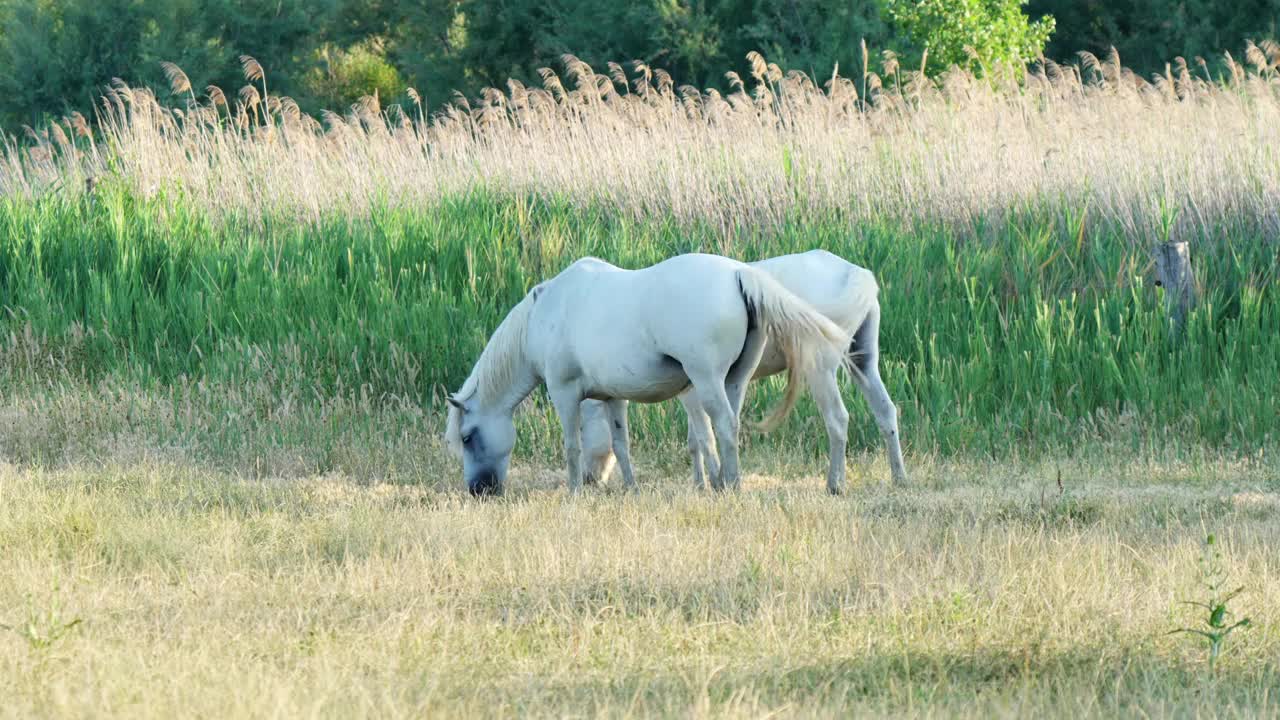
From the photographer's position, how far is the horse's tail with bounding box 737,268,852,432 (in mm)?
6418

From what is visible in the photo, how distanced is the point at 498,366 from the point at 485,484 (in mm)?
607

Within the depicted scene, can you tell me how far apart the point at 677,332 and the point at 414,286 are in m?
4.14

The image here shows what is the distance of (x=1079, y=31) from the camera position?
94.1 ft

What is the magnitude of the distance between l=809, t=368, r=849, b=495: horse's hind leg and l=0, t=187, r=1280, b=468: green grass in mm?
1306

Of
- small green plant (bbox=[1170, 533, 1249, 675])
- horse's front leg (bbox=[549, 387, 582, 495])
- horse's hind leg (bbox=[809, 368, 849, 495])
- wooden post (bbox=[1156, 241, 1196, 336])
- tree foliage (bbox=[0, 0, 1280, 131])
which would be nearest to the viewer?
small green plant (bbox=[1170, 533, 1249, 675])

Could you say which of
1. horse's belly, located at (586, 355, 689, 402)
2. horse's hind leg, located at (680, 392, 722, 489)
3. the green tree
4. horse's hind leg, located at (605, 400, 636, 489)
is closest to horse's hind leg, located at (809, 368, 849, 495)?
horse's hind leg, located at (680, 392, 722, 489)

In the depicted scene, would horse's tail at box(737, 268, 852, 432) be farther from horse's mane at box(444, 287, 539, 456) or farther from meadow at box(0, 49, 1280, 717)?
horse's mane at box(444, 287, 539, 456)

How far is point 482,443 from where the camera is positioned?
7250mm

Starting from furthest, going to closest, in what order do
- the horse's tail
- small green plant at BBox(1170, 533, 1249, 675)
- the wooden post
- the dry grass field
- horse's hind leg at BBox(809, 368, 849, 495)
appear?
1. the wooden post
2. horse's hind leg at BBox(809, 368, 849, 495)
3. the horse's tail
4. small green plant at BBox(1170, 533, 1249, 675)
5. the dry grass field


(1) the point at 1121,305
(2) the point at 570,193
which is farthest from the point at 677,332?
(2) the point at 570,193

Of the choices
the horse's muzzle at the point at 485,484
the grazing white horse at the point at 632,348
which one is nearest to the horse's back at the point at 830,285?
the grazing white horse at the point at 632,348

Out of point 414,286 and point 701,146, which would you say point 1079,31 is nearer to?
point 701,146

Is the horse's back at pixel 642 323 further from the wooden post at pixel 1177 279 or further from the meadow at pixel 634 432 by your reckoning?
the wooden post at pixel 1177 279

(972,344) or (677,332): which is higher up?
(677,332)
